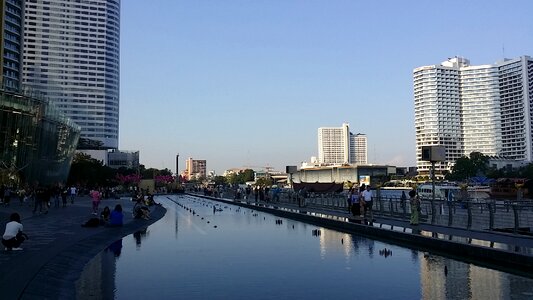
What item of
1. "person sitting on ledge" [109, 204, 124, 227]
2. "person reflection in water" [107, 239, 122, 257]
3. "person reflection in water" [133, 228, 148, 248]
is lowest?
"person reflection in water" [133, 228, 148, 248]

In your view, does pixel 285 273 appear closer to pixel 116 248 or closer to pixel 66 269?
pixel 66 269

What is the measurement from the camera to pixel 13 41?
379 feet

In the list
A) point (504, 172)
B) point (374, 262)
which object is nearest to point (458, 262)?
point (374, 262)

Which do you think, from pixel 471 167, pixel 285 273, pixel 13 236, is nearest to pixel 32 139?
pixel 13 236

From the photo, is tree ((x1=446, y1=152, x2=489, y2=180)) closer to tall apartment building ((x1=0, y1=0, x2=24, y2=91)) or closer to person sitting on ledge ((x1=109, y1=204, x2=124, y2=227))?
tall apartment building ((x1=0, y1=0, x2=24, y2=91))

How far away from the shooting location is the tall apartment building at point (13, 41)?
112m

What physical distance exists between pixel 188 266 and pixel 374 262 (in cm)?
478

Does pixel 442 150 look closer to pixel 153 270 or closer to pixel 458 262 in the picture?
pixel 458 262

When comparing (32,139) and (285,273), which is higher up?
(32,139)

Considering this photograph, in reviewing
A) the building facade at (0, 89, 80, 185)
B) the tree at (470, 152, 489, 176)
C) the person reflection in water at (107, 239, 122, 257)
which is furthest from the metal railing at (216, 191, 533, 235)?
the tree at (470, 152, 489, 176)

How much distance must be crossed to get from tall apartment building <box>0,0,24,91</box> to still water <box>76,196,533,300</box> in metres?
109

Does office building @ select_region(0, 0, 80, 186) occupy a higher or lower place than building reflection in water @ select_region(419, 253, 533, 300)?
higher

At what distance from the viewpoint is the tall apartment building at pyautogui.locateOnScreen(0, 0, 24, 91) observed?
112 meters

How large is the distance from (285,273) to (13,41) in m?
122
